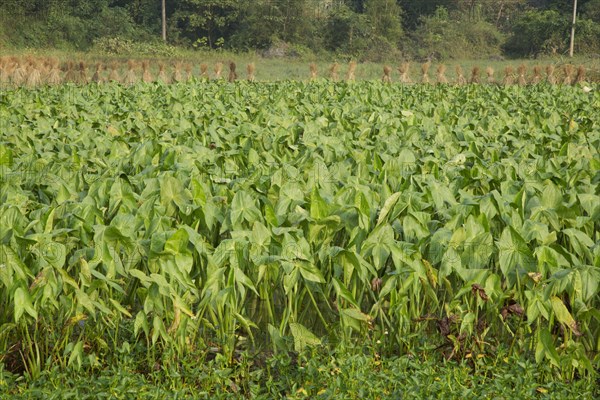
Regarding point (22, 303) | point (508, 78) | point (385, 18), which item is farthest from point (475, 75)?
point (385, 18)

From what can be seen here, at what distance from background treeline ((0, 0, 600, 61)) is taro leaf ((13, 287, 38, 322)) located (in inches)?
1256

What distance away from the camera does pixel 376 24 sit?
37375 mm

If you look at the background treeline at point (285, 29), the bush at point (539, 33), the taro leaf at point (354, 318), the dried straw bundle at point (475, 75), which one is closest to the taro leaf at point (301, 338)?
the taro leaf at point (354, 318)

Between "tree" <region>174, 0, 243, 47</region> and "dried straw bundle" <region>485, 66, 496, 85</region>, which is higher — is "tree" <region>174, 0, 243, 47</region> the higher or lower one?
the higher one

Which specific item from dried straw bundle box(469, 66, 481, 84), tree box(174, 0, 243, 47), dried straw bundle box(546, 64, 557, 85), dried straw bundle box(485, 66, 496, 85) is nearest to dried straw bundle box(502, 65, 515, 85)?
dried straw bundle box(485, 66, 496, 85)

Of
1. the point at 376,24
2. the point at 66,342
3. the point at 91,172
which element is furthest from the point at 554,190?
the point at 376,24

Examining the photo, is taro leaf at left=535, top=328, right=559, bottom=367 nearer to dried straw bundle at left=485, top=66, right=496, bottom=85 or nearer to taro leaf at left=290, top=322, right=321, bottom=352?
taro leaf at left=290, top=322, right=321, bottom=352

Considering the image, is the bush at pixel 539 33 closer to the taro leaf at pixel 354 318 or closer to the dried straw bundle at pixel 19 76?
the dried straw bundle at pixel 19 76

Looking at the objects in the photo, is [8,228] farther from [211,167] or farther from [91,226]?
[211,167]

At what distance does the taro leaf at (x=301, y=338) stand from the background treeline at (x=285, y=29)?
32.0 meters

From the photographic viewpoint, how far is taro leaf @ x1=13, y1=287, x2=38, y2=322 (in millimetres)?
3020

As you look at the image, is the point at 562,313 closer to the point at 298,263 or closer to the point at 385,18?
the point at 298,263

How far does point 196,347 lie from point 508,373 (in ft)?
4.03

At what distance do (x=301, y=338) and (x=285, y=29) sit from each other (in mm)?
34492
